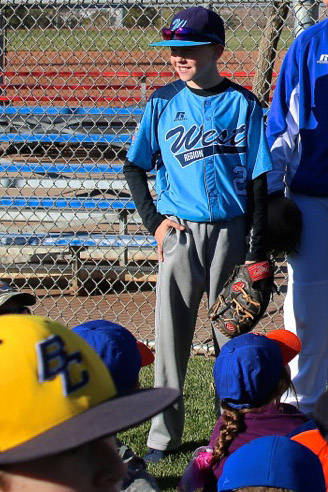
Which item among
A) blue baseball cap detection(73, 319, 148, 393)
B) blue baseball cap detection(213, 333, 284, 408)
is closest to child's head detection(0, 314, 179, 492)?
blue baseball cap detection(73, 319, 148, 393)

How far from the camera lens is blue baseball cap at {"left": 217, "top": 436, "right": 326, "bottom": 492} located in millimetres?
1987

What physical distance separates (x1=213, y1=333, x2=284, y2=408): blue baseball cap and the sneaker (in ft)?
3.61

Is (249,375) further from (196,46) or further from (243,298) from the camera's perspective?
(196,46)

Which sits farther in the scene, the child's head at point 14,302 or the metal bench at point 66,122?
the metal bench at point 66,122

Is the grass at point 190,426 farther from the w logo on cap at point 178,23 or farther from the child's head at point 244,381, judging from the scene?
the w logo on cap at point 178,23

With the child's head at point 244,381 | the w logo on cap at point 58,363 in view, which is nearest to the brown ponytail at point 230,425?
the child's head at point 244,381

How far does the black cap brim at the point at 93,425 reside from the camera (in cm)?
122

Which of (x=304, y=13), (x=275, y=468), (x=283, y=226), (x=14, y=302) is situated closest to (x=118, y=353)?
(x=14, y=302)

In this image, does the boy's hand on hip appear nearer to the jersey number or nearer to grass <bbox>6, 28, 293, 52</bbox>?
the jersey number

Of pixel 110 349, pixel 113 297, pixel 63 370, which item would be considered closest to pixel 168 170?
pixel 110 349

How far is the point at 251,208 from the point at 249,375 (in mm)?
1157

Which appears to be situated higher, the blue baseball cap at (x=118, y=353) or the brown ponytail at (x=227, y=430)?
the blue baseball cap at (x=118, y=353)

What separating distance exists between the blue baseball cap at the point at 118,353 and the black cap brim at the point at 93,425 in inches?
55.5

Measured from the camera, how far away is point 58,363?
1.31 meters
